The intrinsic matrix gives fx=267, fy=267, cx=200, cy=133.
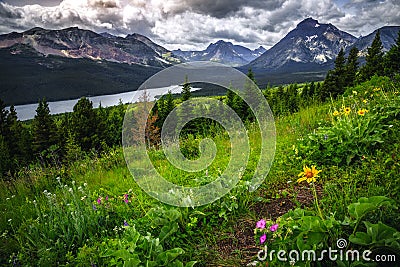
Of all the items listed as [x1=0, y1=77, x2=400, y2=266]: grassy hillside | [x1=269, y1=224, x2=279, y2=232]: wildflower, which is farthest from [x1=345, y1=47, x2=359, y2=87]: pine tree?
[x1=269, y1=224, x2=279, y2=232]: wildflower

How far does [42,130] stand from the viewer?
3391 centimetres

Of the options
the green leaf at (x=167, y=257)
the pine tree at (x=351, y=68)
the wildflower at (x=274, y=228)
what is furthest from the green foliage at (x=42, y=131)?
the pine tree at (x=351, y=68)

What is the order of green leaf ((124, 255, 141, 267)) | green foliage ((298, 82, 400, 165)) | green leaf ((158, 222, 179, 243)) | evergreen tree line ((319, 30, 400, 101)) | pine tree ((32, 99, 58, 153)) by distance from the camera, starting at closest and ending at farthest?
green leaf ((124, 255, 141, 267))
green leaf ((158, 222, 179, 243))
green foliage ((298, 82, 400, 165))
evergreen tree line ((319, 30, 400, 101))
pine tree ((32, 99, 58, 153))

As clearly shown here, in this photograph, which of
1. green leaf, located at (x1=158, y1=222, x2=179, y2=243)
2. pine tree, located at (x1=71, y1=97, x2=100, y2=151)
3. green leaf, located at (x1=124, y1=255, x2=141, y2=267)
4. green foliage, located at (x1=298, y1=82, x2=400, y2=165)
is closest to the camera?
green leaf, located at (x1=124, y1=255, x2=141, y2=267)

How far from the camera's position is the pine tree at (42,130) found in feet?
110

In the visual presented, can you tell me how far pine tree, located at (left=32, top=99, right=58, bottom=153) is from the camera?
33500 mm

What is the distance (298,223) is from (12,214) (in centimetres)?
444

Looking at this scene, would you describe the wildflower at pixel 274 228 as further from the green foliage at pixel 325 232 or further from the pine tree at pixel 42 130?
the pine tree at pixel 42 130

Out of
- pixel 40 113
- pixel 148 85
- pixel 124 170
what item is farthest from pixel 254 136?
pixel 40 113

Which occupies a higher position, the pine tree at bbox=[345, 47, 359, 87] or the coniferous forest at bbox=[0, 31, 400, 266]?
the pine tree at bbox=[345, 47, 359, 87]

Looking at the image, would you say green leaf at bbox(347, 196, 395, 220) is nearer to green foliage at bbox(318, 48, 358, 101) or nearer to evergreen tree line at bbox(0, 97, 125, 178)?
evergreen tree line at bbox(0, 97, 125, 178)

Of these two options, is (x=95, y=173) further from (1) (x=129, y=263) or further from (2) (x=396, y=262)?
(2) (x=396, y=262)

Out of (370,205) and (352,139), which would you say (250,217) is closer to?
Result: (370,205)

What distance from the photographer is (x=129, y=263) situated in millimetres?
1985
